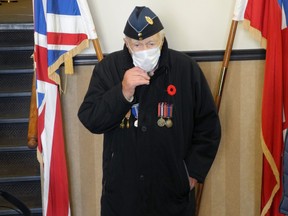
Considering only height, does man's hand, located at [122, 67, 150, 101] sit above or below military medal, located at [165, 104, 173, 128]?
above

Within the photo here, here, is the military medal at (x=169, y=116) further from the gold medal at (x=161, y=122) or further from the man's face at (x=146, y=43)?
the man's face at (x=146, y=43)

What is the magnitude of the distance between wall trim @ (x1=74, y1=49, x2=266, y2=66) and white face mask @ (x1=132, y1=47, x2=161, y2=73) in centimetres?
62

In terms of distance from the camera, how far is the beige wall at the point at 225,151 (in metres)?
2.54

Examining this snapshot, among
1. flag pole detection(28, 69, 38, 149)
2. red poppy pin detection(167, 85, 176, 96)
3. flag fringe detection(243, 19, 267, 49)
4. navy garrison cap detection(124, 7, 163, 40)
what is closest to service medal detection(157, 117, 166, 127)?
red poppy pin detection(167, 85, 176, 96)

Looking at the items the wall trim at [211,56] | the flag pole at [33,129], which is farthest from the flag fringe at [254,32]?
the flag pole at [33,129]

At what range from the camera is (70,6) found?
240 cm

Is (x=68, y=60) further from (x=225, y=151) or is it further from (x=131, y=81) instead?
(x=225, y=151)

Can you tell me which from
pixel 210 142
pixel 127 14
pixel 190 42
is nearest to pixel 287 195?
pixel 210 142

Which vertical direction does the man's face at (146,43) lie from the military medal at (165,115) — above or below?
above

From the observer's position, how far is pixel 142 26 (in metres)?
1.84

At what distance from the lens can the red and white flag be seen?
2.31 metres

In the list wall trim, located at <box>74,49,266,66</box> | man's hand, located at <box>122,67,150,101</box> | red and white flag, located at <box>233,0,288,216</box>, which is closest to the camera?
man's hand, located at <box>122,67,150,101</box>

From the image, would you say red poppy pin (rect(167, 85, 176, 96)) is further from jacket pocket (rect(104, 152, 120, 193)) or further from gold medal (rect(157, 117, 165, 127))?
jacket pocket (rect(104, 152, 120, 193))

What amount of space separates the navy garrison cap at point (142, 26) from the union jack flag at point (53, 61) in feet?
1.79
